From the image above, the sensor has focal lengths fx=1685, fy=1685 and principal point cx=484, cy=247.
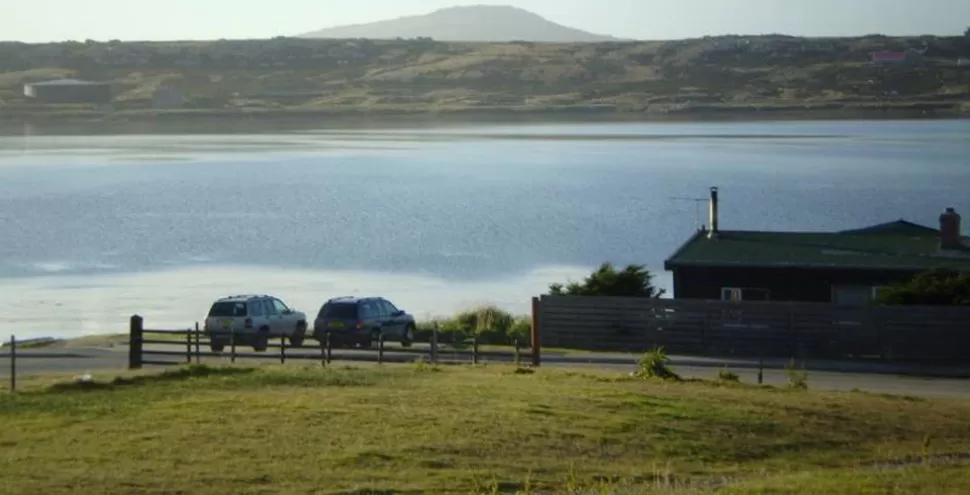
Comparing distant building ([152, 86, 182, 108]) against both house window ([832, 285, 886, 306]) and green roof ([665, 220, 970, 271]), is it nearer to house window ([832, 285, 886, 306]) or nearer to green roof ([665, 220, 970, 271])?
green roof ([665, 220, 970, 271])

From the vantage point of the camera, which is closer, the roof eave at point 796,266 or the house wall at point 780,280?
the roof eave at point 796,266

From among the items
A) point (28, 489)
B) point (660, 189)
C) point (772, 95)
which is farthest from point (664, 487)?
point (772, 95)

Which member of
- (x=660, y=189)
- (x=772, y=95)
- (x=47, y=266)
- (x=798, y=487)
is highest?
(x=772, y=95)

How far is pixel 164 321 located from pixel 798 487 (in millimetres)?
35264

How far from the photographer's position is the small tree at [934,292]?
1481 inches

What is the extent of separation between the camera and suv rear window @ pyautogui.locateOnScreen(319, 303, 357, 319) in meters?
38.1

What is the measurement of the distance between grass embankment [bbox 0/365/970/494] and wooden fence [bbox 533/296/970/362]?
11.7 m

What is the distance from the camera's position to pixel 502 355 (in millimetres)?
A: 33125

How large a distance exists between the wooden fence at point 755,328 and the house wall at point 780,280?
3.11m

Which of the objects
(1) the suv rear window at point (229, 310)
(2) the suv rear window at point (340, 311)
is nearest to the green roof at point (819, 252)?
(2) the suv rear window at point (340, 311)

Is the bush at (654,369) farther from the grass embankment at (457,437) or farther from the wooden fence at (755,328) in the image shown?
the wooden fence at (755,328)

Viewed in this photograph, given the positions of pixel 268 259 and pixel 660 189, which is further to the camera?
pixel 660 189

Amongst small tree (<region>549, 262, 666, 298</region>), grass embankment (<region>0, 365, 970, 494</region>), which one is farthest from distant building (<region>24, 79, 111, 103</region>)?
grass embankment (<region>0, 365, 970, 494</region>)

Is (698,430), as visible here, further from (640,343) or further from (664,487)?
(640,343)
